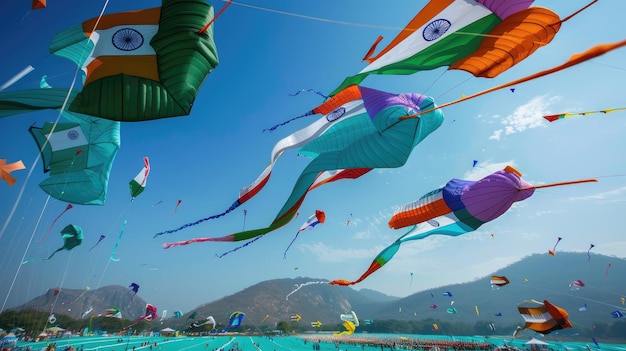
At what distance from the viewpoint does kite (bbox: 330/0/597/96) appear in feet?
17.3

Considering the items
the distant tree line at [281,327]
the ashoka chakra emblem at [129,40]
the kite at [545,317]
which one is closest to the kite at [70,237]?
the ashoka chakra emblem at [129,40]

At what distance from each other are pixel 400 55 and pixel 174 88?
189 inches

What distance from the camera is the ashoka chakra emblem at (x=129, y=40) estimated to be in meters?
5.31

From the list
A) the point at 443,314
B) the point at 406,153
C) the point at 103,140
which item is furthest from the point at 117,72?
the point at 443,314

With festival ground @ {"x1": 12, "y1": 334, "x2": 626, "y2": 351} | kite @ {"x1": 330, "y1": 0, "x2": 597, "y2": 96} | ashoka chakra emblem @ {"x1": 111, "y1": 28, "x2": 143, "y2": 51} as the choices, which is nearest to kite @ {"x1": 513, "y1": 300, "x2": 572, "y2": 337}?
kite @ {"x1": 330, "y1": 0, "x2": 597, "y2": 96}

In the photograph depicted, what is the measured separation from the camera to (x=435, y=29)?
236 inches

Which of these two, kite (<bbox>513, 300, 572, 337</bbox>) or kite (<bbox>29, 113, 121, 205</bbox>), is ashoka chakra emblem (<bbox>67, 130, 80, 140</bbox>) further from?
kite (<bbox>513, 300, 572, 337</bbox>)

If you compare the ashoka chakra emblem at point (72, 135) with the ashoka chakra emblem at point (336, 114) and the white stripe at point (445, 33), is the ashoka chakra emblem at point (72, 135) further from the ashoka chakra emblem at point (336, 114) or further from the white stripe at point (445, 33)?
the white stripe at point (445, 33)

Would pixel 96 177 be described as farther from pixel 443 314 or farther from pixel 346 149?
pixel 443 314

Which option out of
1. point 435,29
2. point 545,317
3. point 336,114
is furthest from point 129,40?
point 545,317

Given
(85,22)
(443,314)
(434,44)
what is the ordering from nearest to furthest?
(85,22)
(434,44)
(443,314)

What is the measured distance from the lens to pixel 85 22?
17.3 feet

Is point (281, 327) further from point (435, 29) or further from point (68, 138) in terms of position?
point (435, 29)

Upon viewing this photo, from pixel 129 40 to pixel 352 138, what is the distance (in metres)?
5.64
